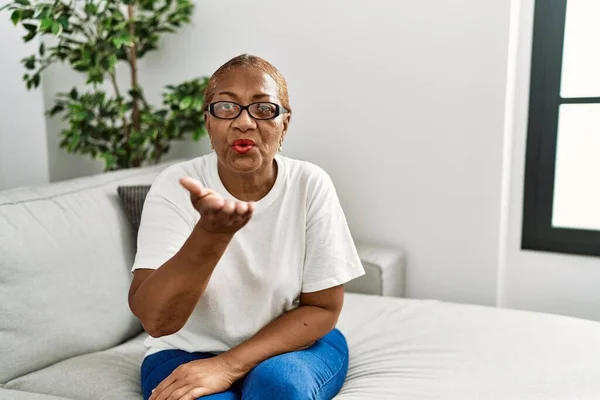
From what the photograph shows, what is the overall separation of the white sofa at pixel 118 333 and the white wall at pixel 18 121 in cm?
72

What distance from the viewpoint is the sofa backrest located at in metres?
1.39

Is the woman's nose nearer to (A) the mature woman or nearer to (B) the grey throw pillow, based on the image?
(A) the mature woman

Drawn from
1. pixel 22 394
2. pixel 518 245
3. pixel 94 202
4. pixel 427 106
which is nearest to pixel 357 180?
pixel 427 106

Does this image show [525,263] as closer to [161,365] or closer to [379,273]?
[379,273]

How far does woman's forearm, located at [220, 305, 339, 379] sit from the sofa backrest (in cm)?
53

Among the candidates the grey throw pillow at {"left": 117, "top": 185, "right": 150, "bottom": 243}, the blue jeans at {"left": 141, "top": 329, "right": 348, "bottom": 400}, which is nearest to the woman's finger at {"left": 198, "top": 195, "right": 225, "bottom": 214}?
the blue jeans at {"left": 141, "top": 329, "right": 348, "bottom": 400}

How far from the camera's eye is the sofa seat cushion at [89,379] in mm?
1320

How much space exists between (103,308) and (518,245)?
142 cm

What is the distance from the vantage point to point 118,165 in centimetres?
243

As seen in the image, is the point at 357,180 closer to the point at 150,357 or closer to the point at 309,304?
the point at 309,304

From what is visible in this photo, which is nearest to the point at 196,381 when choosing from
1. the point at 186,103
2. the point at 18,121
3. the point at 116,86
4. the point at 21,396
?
the point at 21,396

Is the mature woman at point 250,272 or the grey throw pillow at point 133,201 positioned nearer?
the mature woman at point 250,272

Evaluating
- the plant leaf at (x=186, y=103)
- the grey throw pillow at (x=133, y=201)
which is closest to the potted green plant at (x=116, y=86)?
the plant leaf at (x=186, y=103)

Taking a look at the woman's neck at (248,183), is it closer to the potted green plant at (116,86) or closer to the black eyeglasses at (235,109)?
the black eyeglasses at (235,109)
